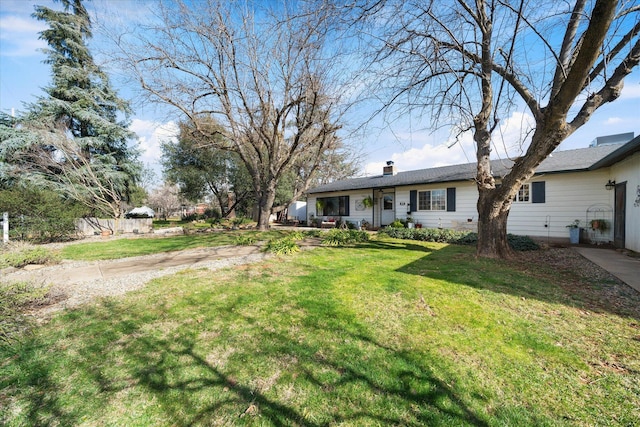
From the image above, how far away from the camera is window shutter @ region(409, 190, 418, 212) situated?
13.7 m

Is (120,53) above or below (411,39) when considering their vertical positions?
above

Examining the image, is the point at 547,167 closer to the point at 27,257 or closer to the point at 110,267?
the point at 110,267

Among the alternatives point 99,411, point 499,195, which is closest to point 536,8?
point 499,195

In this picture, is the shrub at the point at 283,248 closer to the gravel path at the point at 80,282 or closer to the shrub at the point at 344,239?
the gravel path at the point at 80,282

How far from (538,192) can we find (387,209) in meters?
7.08

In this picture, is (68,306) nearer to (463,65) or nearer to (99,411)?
(99,411)

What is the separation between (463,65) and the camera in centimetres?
625

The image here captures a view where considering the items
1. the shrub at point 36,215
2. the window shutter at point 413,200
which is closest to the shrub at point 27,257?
the shrub at point 36,215

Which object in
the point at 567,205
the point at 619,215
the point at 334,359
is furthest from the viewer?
the point at 567,205

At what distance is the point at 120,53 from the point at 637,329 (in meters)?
16.0

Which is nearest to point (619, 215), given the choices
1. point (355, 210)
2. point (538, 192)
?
point (538, 192)

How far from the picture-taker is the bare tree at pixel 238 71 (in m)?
10.3

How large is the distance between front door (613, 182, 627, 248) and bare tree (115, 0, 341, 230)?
987cm

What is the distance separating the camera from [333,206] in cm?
1839
